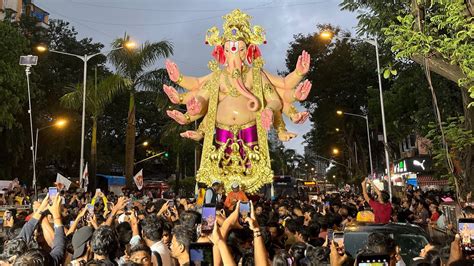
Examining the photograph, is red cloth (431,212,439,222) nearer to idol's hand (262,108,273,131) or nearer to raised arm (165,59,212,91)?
idol's hand (262,108,273,131)

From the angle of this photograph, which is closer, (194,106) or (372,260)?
(372,260)

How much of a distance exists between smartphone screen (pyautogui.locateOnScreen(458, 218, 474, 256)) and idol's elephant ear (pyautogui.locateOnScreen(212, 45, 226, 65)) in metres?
11.5

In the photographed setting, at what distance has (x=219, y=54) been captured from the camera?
15977mm

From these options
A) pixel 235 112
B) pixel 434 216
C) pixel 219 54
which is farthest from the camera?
pixel 219 54

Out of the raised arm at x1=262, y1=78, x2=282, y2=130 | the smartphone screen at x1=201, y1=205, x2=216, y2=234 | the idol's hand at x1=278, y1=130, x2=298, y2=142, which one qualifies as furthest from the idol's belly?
the smartphone screen at x1=201, y1=205, x2=216, y2=234

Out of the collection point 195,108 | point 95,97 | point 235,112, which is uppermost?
point 95,97

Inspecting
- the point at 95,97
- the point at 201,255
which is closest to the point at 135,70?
the point at 95,97

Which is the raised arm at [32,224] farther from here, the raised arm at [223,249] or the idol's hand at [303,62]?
the idol's hand at [303,62]

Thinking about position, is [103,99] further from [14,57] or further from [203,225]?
[203,225]

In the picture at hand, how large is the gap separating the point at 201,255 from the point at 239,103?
11.9m

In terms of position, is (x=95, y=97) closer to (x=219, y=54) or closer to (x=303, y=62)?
(x=219, y=54)

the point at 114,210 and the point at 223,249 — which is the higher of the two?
the point at 114,210

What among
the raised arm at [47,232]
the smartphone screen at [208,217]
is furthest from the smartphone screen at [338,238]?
the raised arm at [47,232]

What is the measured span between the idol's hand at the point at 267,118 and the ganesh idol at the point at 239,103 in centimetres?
4
